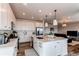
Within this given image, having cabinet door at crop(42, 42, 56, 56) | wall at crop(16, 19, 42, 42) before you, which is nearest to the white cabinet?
cabinet door at crop(42, 42, 56, 56)

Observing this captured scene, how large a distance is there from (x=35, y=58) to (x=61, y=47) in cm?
226

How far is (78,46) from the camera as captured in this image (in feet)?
11.4

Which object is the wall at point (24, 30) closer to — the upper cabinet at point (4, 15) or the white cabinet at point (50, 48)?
the white cabinet at point (50, 48)

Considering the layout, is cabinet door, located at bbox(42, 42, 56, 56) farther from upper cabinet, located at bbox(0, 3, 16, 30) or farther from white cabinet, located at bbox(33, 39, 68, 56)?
upper cabinet, located at bbox(0, 3, 16, 30)

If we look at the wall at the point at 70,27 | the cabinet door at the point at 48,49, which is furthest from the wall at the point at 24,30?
the cabinet door at the point at 48,49

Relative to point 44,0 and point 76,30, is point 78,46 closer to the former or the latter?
point 76,30

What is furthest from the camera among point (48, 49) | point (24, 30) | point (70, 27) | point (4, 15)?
point (24, 30)

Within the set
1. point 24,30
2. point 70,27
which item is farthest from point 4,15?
point 24,30

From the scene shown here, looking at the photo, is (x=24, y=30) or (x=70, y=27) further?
(x=24, y=30)

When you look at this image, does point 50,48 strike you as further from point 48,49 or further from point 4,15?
point 4,15

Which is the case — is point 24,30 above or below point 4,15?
below

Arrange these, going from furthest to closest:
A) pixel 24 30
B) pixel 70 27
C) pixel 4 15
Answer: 1. pixel 24 30
2. pixel 70 27
3. pixel 4 15

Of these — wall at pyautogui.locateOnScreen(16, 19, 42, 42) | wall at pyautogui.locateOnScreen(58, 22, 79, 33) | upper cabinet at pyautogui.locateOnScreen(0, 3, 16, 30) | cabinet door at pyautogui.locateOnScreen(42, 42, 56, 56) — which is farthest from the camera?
wall at pyautogui.locateOnScreen(16, 19, 42, 42)

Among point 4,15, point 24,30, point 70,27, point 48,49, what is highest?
point 4,15
